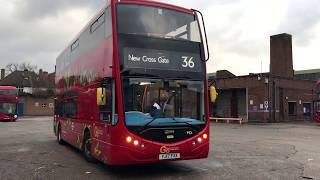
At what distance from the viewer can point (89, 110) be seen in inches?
466

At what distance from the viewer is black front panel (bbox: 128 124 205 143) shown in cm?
938

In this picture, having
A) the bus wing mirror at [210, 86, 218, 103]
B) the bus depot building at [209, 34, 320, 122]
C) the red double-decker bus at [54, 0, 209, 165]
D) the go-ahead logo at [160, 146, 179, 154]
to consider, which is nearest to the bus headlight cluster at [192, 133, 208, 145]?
the red double-decker bus at [54, 0, 209, 165]

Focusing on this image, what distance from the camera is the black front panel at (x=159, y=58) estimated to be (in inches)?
376

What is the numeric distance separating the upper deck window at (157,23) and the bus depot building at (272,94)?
1195 inches

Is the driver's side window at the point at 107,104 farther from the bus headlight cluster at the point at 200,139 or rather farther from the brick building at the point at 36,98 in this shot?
the brick building at the point at 36,98

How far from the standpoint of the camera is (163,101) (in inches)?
386

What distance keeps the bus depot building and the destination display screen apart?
30.6 m

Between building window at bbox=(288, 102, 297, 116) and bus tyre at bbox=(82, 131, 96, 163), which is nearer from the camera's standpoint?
bus tyre at bbox=(82, 131, 96, 163)

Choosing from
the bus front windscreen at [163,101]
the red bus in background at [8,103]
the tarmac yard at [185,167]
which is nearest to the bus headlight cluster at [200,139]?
the bus front windscreen at [163,101]

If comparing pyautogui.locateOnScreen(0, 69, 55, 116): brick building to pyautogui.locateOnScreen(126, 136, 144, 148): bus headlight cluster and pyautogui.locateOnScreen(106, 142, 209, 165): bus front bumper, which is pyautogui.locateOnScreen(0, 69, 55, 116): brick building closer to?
pyautogui.locateOnScreen(106, 142, 209, 165): bus front bumper

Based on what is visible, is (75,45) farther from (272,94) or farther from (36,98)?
(36,98)

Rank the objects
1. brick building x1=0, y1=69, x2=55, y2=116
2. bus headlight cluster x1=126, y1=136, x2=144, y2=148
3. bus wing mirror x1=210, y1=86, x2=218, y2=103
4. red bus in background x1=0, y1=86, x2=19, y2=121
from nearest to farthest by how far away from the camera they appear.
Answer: bus headlight cluster x1=126, y1=136, x2=144, y2=148, bus wing mirror x1=210, y1=86, x2=218, y2=103, red bus in background x1=0, y1=86, x2=19, y2=121, brick building x1=0, y1=69, x2=55, y2=116

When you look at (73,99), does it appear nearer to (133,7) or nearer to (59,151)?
(59,151)

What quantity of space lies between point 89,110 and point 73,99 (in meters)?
2.89
